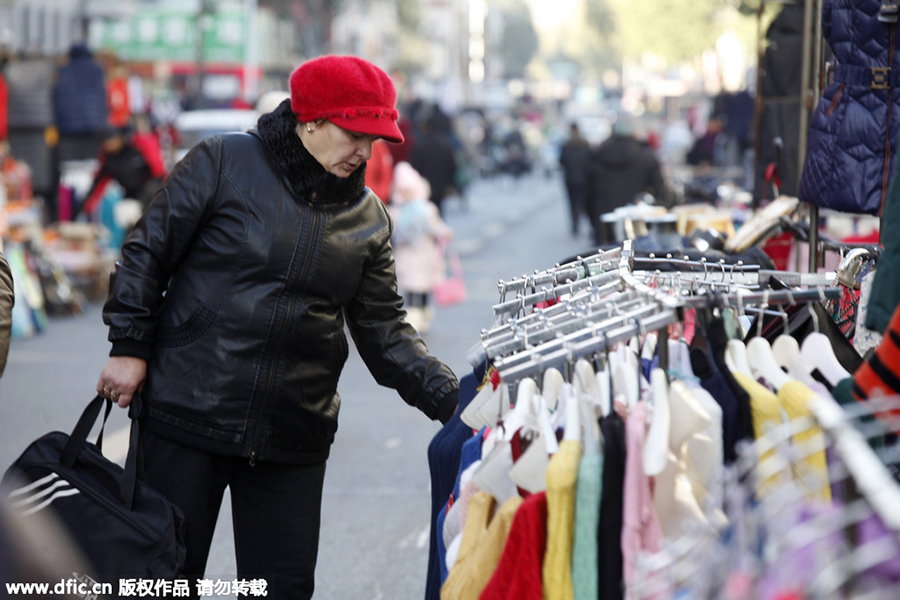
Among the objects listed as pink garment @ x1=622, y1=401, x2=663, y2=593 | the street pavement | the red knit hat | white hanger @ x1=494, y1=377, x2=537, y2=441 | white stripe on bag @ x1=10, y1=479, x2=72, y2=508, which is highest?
the red knit hat

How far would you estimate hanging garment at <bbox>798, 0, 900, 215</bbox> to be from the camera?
3977mm

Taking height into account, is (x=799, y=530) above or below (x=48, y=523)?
above

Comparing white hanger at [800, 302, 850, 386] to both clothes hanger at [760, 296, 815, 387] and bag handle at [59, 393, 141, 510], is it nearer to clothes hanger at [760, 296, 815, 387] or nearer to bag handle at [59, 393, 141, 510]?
clothes hanger at [760, 296, 815, 387]

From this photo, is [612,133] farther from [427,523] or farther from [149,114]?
[149,114]

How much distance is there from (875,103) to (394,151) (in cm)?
1328

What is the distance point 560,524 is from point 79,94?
14.3 m

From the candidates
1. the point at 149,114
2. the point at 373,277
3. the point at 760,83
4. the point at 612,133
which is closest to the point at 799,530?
the point at 373,277

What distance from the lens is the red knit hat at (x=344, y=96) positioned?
10.1ft

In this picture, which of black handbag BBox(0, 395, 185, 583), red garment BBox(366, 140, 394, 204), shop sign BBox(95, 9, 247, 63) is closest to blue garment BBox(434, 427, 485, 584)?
black handbag BBox(0, 395, 185, 583)

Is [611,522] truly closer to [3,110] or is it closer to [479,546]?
[479,546]

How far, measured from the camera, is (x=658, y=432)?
7.41ft

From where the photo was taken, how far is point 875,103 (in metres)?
4.06

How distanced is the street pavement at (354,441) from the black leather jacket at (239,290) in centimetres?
187

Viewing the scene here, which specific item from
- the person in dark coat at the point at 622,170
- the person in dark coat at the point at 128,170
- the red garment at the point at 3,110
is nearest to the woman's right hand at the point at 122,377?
the person in dark coat at the point at 128,170
